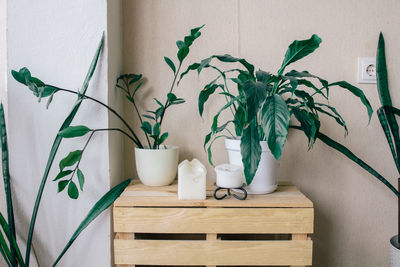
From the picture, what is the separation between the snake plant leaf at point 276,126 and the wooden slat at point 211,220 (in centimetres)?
30

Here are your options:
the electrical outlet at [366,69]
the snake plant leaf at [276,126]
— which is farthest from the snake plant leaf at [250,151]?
the electrical outlet at [366,69]

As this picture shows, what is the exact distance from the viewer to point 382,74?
1366mm

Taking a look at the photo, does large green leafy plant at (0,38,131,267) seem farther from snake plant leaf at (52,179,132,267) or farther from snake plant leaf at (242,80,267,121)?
snake plant leaf at (242,80,267,121)

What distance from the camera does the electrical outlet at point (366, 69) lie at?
1384mm

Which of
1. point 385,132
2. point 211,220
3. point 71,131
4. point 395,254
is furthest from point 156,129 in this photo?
point 395,254

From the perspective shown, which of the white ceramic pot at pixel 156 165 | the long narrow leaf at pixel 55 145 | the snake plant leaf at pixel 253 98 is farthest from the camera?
the white ceramic pot at pixel 156 165

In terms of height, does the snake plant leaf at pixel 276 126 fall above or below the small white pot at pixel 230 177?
above

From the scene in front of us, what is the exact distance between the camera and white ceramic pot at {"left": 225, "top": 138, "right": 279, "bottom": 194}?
1118mm

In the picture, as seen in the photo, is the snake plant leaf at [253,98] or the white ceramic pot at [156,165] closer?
the snake plant leaf at [253,98]

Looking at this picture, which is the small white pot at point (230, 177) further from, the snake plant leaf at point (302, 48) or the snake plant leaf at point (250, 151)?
the snake plant leaf at point (302, 48)

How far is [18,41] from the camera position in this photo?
116 cm

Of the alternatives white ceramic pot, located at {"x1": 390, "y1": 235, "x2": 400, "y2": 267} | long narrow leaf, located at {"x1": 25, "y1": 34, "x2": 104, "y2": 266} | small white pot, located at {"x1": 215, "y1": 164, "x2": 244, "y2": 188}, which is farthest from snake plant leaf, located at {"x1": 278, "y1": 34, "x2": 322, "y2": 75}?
white ceramic pot, located at {"x1": 390, "y1": 235, "x2": 400, "y2": 267}

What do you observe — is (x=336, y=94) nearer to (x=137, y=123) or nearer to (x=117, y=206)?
(x=137, y=123)

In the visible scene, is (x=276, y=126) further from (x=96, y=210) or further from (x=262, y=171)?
(x=96, y=210)
